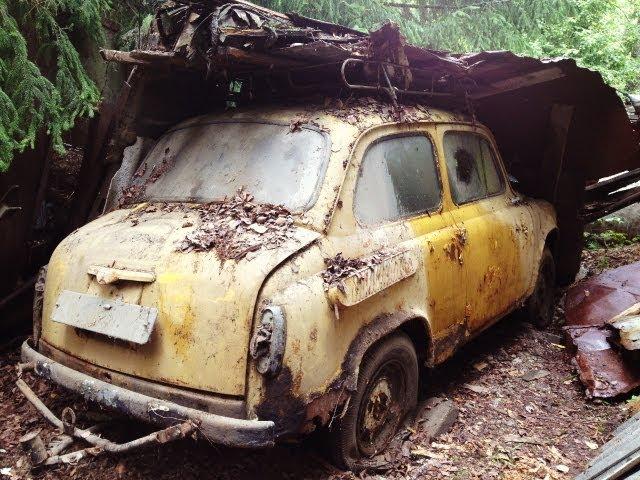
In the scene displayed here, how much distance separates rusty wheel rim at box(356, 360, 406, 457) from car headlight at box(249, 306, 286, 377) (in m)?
0.91

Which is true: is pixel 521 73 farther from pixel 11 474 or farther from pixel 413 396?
pixel 11 474

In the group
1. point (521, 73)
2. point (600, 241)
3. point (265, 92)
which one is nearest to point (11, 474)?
point (265, 92)

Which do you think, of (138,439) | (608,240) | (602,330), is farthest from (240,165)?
(608,240)

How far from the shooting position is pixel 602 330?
4.94m

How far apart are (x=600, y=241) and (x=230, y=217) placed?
821 centimetres

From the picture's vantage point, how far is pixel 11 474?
124 inches

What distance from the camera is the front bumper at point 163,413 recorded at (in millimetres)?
2480

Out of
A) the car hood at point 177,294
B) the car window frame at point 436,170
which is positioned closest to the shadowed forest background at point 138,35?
the car hood at point 177,294

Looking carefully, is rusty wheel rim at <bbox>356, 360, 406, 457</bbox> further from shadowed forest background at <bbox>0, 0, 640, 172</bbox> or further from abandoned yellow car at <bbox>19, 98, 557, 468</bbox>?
shadowed forest background at <bbox>0, 0, 640, 172</bbox>

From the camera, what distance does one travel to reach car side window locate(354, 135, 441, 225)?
3.44m

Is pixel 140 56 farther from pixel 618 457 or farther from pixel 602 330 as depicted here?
pixel 602 330

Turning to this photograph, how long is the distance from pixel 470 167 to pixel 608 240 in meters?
5.93

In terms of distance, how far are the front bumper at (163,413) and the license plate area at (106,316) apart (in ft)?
0.90

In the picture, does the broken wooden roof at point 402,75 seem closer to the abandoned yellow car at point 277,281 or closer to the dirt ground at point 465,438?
the abandoned yellow car at point 277,281
